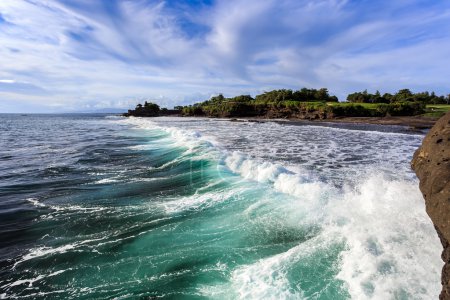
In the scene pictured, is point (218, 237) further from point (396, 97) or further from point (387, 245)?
point (396, 97)

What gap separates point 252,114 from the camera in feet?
259

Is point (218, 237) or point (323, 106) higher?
point (323, 106)

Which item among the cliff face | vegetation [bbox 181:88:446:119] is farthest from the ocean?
vegetation [bbox 181:88:446:119]

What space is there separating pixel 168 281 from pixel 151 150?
1579 centimetres

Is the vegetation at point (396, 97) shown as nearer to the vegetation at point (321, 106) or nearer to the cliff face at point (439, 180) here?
the vegetation at point (321, 106)

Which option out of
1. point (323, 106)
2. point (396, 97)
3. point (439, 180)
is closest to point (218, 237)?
point (439, 180)

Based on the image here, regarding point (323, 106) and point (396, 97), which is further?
point (396, 97)

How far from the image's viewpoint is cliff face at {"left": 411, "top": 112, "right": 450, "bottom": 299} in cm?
345

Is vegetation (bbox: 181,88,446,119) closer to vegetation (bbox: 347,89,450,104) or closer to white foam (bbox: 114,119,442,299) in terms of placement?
vegetation (bbox: 347,89,450,104)

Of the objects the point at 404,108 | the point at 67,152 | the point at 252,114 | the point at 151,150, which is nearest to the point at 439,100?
the point at 404,108

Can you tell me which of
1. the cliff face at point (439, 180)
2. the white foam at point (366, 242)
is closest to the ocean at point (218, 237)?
the white foam at point (366, 242)

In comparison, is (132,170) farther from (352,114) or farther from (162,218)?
(352,114)

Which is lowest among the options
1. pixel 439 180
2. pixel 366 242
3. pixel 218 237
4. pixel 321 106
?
pixel 218 237

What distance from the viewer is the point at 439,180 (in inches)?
150
